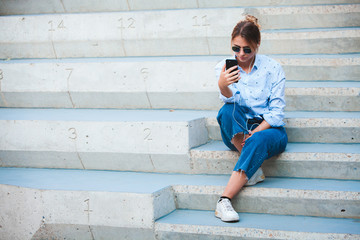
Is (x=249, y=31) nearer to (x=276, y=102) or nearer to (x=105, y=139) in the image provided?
(x=276, y=102)

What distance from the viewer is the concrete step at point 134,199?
347 cm

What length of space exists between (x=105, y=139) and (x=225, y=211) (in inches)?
49.2

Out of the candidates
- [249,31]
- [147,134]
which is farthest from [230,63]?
[147,134]

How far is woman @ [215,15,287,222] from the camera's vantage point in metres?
3.49

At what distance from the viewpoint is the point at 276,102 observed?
3.68 m

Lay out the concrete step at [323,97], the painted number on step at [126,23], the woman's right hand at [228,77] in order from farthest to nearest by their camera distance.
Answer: the painted number on step at [126,23]
the concrete step at [323,97]
the woman's right hand at [228,77]

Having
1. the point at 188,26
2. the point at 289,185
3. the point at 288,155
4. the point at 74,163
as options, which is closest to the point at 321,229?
the point at 289,185

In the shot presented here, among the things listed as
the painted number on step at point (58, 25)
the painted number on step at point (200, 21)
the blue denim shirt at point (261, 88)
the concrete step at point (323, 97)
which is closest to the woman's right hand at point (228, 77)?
the blue denim shirt at point (261, 88)

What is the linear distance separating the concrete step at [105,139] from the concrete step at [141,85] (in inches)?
7.6

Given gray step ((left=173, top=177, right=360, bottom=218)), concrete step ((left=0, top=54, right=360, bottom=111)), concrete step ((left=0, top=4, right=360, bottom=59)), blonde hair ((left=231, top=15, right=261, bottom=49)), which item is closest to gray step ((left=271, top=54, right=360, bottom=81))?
concrete step ((left=0, top=54, right=360, bottom=111))

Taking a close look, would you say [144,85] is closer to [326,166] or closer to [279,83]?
[279,83]

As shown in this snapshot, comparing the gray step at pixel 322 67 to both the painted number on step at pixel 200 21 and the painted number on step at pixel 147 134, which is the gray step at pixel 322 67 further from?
the painted number on step at pixel 147 134

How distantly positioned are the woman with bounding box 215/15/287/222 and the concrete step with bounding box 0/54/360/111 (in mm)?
605

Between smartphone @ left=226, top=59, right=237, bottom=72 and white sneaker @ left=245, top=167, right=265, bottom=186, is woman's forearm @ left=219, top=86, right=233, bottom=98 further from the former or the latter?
white sneaker @ left=245, top=167, right=265, bottom=186
